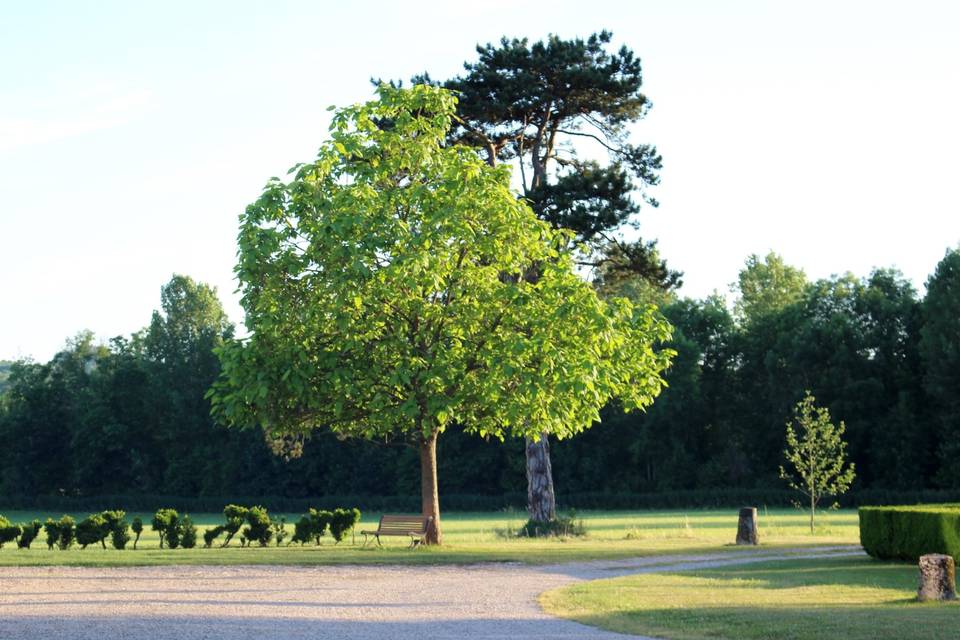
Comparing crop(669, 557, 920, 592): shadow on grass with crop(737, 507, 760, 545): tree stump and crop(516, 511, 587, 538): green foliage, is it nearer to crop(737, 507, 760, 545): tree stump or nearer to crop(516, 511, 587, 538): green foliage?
crop(737, 507, 760, 545): tree stump

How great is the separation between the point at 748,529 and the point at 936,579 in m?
15.1

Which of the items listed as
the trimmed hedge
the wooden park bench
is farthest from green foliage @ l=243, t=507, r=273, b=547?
the trimmed hedge

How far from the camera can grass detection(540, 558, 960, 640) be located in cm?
1527

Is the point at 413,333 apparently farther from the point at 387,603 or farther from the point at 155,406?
the point at 155,406

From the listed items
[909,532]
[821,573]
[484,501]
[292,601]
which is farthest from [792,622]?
[484,501]

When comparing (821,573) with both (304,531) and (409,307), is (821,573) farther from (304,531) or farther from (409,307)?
(304,531)

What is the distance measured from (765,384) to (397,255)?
60033 mm

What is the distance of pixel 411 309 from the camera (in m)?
30.5

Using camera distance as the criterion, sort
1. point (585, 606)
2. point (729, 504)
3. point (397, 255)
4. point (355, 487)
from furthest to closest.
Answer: point (355, 487)
point (729, 504)
point (397, 255)
point (585, 606)

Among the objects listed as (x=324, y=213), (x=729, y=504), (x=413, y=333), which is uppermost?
(x=324, y=213)

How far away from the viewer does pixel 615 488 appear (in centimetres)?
8275

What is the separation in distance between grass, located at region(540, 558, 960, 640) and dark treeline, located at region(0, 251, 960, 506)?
46869 mm

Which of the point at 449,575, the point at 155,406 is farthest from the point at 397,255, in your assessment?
the point at 155,406

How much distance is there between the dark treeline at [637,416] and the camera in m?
72.7
